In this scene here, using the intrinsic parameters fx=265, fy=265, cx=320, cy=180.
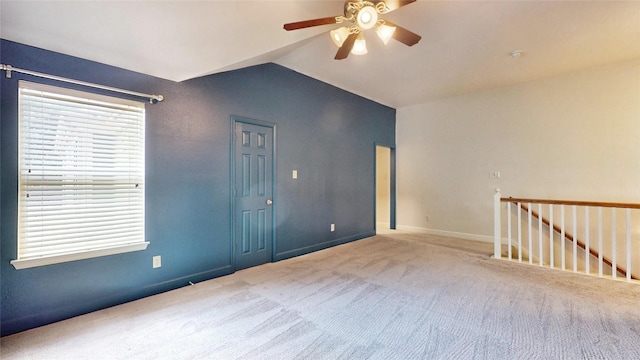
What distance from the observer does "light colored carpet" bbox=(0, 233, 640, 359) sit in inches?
71.4

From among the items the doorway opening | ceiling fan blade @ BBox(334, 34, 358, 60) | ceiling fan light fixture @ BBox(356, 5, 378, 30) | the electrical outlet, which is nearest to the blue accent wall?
the electrical outlet

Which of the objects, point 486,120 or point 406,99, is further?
point 406,99

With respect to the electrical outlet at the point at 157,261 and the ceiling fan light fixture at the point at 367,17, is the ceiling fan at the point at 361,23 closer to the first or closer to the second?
the ceiling fan light fixture at the point at 367,17

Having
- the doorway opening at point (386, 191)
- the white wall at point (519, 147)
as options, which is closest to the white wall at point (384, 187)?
the doorway opening at point (386, 191)

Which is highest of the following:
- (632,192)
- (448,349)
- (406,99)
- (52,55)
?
(406,99)

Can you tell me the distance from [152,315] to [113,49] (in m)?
2.25

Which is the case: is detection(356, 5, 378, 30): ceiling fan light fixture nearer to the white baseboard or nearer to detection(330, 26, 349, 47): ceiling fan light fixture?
detection(330, 26, 349, 47): ceiling fan light fixture

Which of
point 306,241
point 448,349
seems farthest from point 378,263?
point 448,349

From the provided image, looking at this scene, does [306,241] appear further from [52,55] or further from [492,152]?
[492,152]

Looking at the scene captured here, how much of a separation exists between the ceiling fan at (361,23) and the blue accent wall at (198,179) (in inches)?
63.8

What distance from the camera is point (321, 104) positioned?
4.47 meters

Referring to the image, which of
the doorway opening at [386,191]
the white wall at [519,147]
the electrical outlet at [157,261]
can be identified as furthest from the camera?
the doorway opening at [386,191]

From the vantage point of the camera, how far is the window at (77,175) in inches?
81.9

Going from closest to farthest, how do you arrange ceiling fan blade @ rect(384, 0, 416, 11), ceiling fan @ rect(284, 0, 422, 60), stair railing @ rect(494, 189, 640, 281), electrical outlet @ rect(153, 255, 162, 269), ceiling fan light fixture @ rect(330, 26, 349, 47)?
ceiling fan blade @ rect(384, 0, 416, 11) < ceiling fan @ rect(284, 0, 422, 60) < ceiling fan light fixture @ rect(330, 26, 349, 47) < electrical outlet @ rect(153, 255, 162, 269) < stair railing @ rect(494, 189, 640, 281)
